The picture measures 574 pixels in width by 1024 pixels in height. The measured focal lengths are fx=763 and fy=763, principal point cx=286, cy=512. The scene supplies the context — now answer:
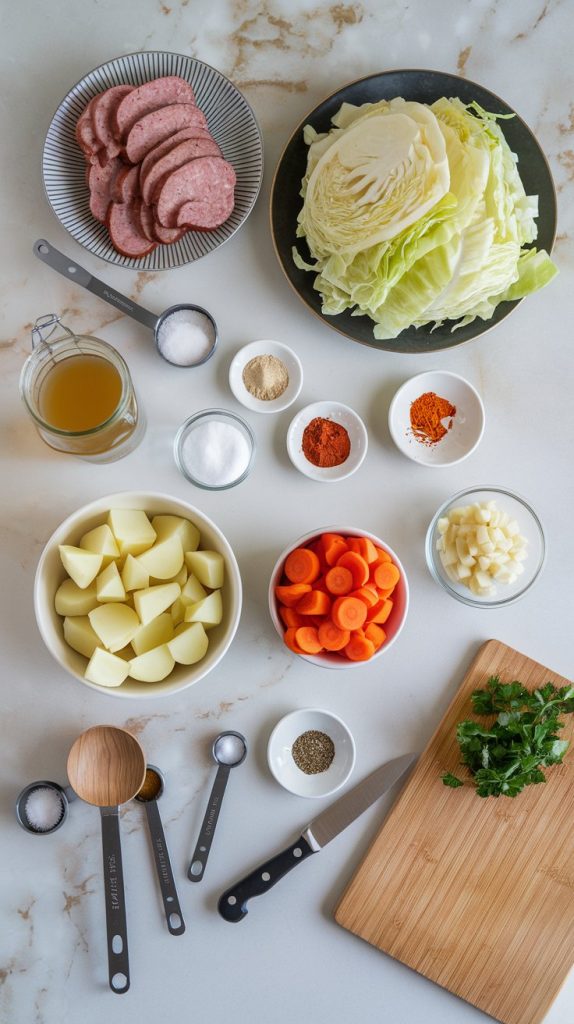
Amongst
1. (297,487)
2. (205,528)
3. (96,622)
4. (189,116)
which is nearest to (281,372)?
(297,487)

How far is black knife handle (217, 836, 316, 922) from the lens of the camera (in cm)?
198

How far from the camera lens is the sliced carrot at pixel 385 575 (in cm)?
184

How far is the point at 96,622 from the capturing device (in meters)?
1.75

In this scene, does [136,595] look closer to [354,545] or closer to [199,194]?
[354,545]

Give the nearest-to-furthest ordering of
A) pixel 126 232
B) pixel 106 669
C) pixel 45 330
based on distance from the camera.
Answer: pixel 106 669 → pixel 126 232 → pixel 45 330

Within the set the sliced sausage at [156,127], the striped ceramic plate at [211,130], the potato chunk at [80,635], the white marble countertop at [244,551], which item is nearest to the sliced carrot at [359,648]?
the white marble countertop at [244,551]

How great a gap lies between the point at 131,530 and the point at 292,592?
1.34ft

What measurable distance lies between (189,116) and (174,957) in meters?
2.16

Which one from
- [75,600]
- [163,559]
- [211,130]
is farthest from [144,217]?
[75,600]

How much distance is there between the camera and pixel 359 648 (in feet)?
5.94

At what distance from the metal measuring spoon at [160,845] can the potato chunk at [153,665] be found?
1.16 ft

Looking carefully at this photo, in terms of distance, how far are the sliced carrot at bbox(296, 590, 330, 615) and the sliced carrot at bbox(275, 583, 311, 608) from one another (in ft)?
0.05

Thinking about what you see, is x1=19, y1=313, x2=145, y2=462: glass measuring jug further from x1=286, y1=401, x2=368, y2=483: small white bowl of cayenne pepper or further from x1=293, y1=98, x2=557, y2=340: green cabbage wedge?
x1=293, y1=98, x2=557, y2=340: green cabbage wedge

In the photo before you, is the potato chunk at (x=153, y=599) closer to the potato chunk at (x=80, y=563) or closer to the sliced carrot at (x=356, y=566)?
the potato chunk at (x=80, y=563)
